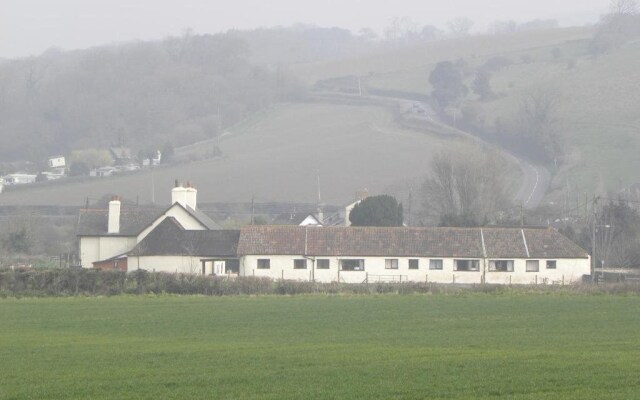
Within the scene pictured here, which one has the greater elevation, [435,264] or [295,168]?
[295,168]

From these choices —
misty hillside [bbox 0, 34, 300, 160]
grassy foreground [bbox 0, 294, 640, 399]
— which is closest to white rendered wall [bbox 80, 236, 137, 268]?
grassy foreground [bbox 0, 294, 640, 399]

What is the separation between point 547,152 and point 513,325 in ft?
339

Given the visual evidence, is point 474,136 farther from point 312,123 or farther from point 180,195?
point 180,195

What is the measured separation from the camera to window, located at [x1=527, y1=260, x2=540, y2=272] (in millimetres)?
68438

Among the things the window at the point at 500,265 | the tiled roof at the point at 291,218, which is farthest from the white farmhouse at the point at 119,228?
the tiled roof at the point at 291,218

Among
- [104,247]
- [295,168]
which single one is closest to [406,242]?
[104,247]

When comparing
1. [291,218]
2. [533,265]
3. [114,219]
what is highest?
[291,218]

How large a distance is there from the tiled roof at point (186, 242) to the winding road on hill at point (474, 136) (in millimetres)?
43996

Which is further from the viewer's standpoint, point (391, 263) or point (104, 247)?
point (104, 247)

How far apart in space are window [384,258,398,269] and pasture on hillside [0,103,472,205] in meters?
47.7

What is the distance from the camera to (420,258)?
68750 mm

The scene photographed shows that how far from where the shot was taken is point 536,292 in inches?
2098

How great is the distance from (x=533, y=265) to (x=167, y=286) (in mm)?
23080

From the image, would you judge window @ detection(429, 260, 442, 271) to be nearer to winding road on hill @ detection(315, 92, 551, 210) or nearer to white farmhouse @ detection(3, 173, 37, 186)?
winding road on hill @ detection(315, 92, 551, 210)
